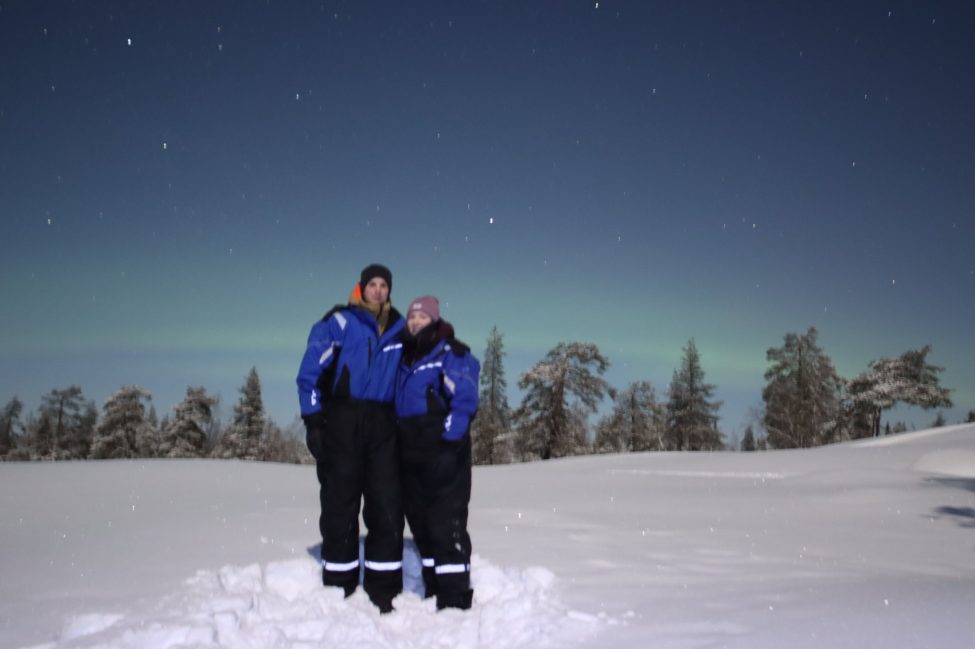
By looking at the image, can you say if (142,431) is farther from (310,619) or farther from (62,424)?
Result: (310,619)

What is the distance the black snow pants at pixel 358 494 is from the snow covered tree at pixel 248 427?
40706 millimetres

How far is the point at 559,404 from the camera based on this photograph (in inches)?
1324

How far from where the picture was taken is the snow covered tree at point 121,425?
1531 inches

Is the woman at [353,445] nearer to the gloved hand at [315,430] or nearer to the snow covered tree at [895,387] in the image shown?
the gloved hand at [315,430]

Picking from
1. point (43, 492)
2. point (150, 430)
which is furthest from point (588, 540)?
point (150, 430)

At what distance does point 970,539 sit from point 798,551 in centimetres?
256

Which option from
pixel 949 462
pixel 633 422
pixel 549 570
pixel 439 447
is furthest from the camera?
pixel 633 422

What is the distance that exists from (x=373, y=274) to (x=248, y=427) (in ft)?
136

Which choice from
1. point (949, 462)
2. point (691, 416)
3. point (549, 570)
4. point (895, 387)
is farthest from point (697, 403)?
point (549, 570)

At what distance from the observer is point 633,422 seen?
1969 inches

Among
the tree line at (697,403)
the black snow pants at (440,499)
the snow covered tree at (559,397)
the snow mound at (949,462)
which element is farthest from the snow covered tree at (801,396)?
the black snow pants at (440,499)

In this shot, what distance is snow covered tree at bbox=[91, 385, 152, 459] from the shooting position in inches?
1531

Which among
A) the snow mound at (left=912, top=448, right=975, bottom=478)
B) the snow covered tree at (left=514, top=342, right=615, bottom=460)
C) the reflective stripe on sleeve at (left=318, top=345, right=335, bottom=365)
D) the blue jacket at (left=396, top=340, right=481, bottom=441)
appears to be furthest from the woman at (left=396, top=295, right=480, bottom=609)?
the snow covered tree at (left=514, top=342, right=615, bottom=460)

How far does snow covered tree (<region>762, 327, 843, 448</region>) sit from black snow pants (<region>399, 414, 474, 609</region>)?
41.3 metres
